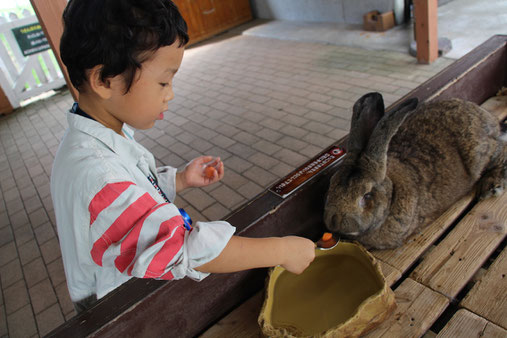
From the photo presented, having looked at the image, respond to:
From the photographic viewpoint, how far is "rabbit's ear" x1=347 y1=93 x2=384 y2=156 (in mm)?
1749

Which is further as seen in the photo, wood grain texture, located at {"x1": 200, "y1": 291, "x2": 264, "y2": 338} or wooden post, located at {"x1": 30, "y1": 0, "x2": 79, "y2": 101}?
wooden post, located at {"x1": 30, "y1": 0, "x2": 79, "y2": 101}

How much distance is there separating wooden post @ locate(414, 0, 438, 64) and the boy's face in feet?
13.7

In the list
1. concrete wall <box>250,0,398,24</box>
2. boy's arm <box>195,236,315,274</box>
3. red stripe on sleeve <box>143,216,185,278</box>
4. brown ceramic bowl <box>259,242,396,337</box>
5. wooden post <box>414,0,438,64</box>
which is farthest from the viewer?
concrete wall <box>250,0,398,24</box>

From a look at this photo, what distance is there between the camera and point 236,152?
156 inches

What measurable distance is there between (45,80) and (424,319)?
7.91 metres

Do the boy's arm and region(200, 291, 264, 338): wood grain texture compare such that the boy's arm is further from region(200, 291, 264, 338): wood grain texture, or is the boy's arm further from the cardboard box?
the cardboard box

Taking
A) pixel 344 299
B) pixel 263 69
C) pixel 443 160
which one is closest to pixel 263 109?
pixel 263 69

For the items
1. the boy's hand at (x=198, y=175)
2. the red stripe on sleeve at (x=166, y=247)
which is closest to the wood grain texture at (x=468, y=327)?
the red stripe on sleeve at (x=166, y=247)

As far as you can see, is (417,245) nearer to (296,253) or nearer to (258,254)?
(296,253)

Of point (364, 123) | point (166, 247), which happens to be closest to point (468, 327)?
point (364, 123)

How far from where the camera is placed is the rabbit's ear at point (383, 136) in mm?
1516

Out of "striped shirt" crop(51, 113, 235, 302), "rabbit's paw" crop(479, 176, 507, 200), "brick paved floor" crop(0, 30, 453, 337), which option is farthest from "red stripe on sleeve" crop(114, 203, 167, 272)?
"brick paved floor" crop(0, 30, 453, 337)

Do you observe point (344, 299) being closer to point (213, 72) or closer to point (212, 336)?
point (212, 336)

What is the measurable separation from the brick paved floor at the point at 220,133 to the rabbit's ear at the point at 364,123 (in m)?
1.62
